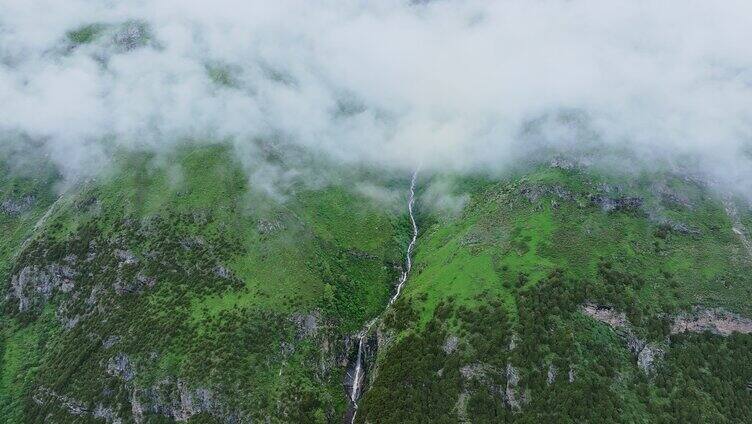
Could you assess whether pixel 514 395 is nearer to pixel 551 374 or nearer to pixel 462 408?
pixel 551 374

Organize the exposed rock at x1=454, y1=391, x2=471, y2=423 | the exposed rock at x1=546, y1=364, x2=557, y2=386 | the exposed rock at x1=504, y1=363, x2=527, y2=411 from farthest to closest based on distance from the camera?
the exposed rock at x1=546, y1=364, x2=557, y2=386
the exposed rock at x1=504, y1=363, x2=527, y2=411
the exposed rock at x1=454, y1=391, x2=471, y2=423

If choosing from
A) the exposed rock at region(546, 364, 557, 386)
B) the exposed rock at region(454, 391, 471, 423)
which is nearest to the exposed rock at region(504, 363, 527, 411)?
the exposed rock at region(546, 364, 557, 386)

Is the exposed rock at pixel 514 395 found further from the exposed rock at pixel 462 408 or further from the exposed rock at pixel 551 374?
the exposed rock at pixel 462 408

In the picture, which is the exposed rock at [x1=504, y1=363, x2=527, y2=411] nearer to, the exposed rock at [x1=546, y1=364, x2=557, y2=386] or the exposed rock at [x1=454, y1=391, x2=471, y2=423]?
the exposed rock at [x1=546, y1=364, x2=557, y2=386]

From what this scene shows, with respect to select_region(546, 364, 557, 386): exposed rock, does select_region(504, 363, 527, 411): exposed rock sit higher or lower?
lower

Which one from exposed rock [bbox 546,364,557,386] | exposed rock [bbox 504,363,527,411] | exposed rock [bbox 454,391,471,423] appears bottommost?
exposed rock [bbox 454,391,471,423]

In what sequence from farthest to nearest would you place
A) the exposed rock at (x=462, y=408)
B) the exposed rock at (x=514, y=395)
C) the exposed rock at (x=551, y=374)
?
the exposed rock at (x=551, y=374) < the exposed rock at (x=514, y=395) < the exposed rock at (x=462, y=408)

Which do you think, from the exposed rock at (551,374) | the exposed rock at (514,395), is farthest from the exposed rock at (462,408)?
the exposed rock at (551,374)

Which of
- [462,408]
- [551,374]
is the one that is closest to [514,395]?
[551,374]

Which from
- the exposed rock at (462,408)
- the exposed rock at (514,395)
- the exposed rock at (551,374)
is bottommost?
the exposed rock at (462,408)

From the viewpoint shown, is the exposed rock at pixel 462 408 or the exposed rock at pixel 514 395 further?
the exposed rock at pixel 514 395

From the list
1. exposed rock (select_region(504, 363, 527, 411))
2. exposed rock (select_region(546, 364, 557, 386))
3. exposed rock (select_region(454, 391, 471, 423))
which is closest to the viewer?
exposed rock (select_region(454, 391, 471, 423))
